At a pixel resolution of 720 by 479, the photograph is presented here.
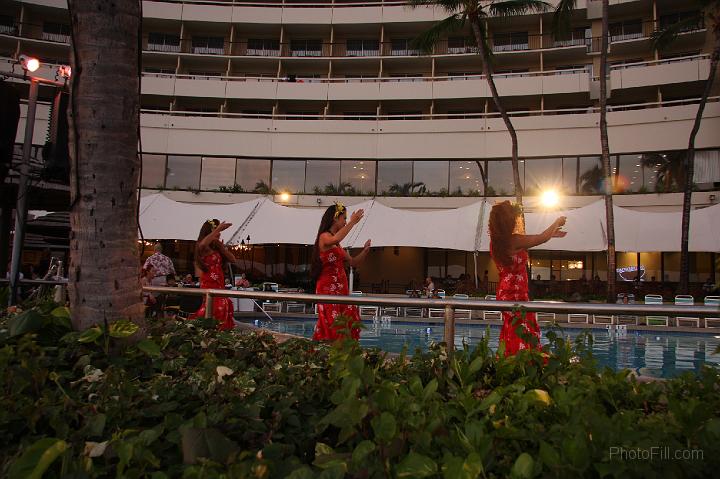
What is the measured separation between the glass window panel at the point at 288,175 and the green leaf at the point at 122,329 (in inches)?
840

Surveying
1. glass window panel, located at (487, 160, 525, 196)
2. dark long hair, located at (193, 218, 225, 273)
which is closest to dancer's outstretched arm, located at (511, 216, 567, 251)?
dark long hair, located at (193, 218, 225, 273)

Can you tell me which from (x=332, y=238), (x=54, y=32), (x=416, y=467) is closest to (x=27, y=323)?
(x=416, y=467)

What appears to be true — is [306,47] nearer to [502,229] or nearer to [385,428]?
[502,229]

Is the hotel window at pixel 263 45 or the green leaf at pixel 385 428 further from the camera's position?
the hotel window at pixel 263 45

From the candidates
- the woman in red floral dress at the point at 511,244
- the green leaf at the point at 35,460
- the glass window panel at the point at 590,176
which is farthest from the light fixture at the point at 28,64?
the glass window panel at the point at 590,176

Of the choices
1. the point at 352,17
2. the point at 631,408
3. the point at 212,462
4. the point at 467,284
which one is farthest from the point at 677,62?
the point at 212,462

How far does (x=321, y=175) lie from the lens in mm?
23281

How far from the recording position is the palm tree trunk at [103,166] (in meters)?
2.29

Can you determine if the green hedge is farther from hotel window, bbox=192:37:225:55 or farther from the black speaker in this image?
hotel window, bbox=192:37:225:55

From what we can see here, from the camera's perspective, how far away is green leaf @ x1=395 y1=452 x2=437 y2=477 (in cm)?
103

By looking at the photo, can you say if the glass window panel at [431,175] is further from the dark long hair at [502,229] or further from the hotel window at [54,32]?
the hotel window at [54,32]

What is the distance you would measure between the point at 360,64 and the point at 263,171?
26.9 feet

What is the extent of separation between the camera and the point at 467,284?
19984mm

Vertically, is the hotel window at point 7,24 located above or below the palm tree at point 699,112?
above
